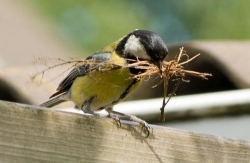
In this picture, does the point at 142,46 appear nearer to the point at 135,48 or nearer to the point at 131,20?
the point at 135,48

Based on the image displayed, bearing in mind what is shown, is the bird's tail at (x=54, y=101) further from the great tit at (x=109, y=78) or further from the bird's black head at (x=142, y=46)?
the bird's black head at (x=142, y=46)

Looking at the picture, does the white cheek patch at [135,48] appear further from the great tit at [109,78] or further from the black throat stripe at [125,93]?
the black throat stripe at [125,93]

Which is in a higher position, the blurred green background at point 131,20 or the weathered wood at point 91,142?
the weathered wood at point 91,142

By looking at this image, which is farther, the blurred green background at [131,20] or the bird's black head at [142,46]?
the blurred green background at [131,20]

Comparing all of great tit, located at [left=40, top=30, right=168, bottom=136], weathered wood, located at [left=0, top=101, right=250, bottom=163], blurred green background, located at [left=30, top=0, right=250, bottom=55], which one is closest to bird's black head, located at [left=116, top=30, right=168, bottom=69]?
great tit, located at [left=40, top=30, right=168, bottom=136]

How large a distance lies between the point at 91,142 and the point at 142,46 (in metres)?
1.22

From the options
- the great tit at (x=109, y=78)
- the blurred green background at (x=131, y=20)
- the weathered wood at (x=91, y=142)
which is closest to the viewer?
the weathered wood at (x=91, y=142)

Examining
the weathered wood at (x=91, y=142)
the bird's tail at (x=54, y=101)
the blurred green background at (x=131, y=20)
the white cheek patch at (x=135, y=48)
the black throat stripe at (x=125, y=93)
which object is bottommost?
the blurred green background at (x=131, y=20)

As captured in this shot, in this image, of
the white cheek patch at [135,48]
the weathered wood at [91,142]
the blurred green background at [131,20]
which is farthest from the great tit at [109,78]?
the blurred green background at [131,20]

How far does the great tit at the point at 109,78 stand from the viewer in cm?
310

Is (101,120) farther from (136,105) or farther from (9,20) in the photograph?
(9,20)

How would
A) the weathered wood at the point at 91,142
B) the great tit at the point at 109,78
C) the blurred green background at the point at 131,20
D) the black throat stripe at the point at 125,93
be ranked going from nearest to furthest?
the weathered wood at the point at 91,142, the great tit at the point at 109,78, the black throat stripe at the point at 125,93, the blurred green background at the point at 131,20

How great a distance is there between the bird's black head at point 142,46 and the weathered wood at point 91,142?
774 mm

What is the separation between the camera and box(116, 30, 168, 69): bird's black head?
311cm
